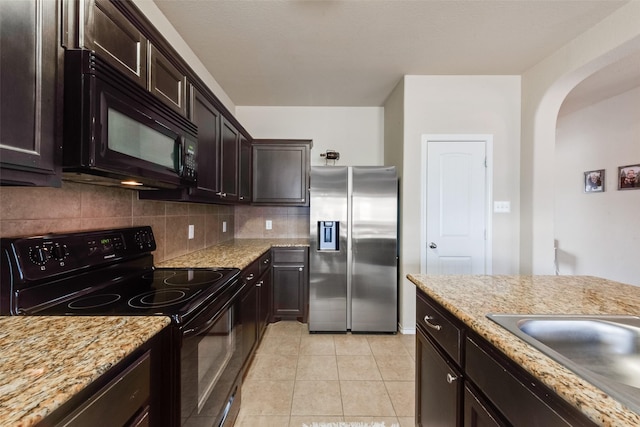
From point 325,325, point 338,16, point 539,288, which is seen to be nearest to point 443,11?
point 338,16

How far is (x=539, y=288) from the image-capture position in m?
1.28

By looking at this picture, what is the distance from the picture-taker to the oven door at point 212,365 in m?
1.02

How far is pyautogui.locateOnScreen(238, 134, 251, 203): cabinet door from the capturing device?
2.79 metres

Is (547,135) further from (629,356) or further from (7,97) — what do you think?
(7,97)

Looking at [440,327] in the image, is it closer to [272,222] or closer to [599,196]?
[272,222]

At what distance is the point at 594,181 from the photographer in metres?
3.51

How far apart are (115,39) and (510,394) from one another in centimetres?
186

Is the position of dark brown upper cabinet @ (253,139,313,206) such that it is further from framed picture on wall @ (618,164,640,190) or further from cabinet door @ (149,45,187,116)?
framed picture on wall @ (618,164,640,190)

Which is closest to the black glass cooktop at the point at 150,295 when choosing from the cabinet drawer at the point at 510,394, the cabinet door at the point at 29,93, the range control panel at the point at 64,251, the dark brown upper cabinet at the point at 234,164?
the range control panel at the point at 64,251

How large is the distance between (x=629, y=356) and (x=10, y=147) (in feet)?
6.41

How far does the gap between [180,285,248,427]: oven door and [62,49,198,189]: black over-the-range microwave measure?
0.66 metres

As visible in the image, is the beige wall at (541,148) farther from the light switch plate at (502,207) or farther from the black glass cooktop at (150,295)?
the black glass cooktop at (150,295)

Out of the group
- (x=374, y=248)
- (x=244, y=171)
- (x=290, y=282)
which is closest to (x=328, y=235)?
(x=374, y=248)

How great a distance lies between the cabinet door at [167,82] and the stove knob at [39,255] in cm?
82
